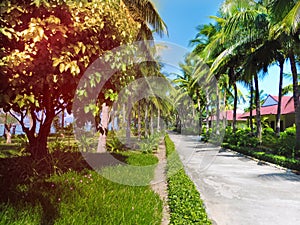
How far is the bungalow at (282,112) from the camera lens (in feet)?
84.9

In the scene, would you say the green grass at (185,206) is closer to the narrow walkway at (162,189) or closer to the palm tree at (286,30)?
the narrow walkway at (162,189)

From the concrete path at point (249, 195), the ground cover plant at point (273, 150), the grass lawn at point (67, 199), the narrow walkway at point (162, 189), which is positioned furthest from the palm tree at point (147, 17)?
the ground cover plant at point (273, 150)

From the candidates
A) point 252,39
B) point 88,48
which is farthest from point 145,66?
point 88,48

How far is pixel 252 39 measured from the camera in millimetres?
14258

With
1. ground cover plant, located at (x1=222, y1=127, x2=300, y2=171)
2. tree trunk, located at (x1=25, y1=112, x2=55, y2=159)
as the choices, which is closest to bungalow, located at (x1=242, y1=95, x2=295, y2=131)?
ground cover plant, located at (x1=222, y1=127, x2=300, y2=171)

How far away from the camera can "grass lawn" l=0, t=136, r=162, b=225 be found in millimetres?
3594

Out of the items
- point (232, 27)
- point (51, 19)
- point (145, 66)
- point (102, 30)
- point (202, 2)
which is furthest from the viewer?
point (145, 66)

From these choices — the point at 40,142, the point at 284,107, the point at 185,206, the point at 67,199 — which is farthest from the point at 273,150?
the point at 284,107

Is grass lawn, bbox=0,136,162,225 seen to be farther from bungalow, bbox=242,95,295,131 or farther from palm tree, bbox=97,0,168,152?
bungalow, bbox=242,95,295,131

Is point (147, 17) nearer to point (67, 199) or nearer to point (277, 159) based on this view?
point (277, 159)

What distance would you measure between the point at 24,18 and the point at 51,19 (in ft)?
1.66

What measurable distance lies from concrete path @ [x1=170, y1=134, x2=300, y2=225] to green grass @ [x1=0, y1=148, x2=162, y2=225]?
1.36 meters

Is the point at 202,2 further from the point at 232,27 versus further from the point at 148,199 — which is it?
the point at 148,199

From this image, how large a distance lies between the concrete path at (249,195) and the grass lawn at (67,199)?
137 cm
